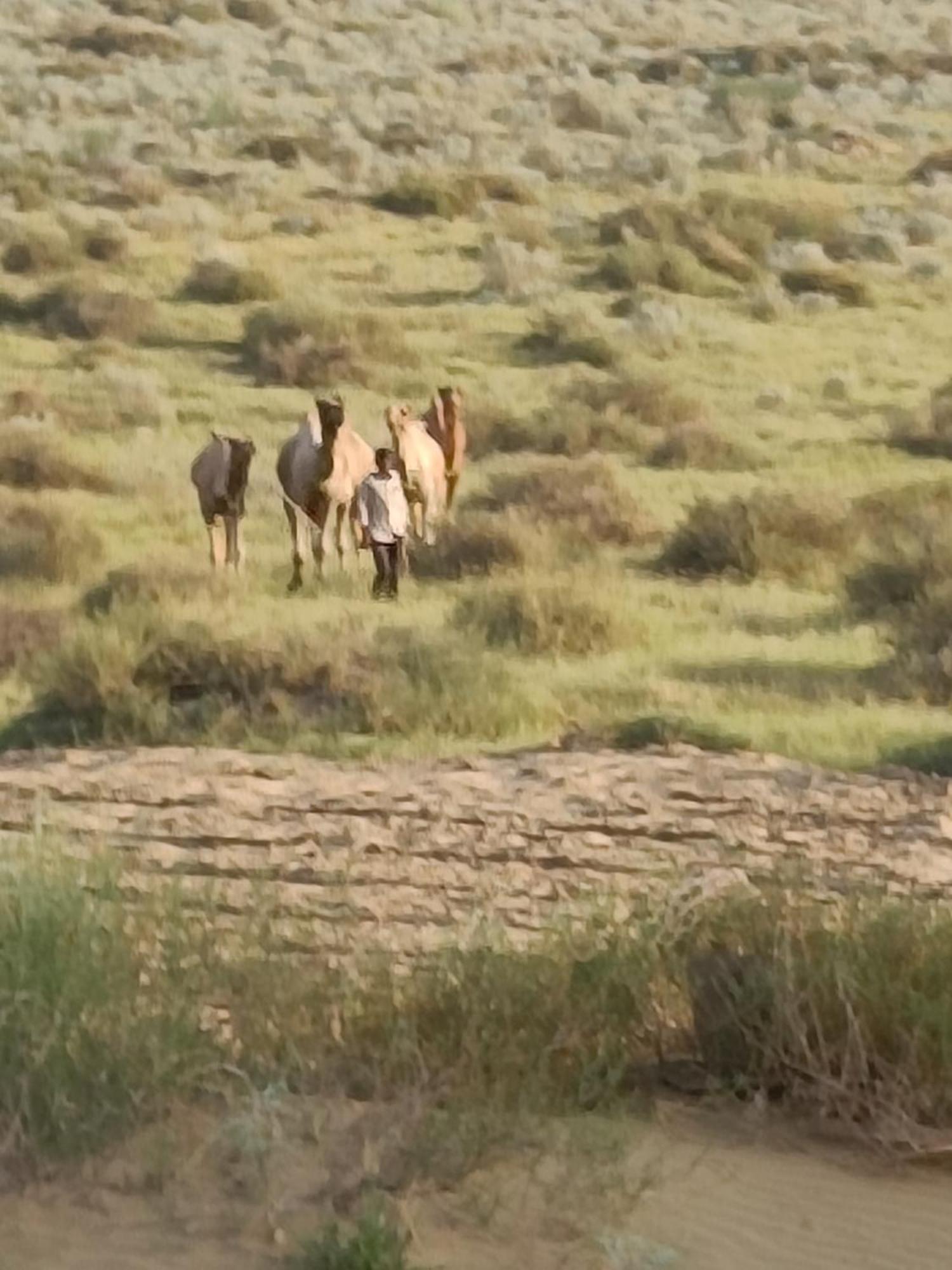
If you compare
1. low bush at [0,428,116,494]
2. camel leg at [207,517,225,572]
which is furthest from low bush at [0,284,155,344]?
camel leg at [207,517,225,572]

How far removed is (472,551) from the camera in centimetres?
1006

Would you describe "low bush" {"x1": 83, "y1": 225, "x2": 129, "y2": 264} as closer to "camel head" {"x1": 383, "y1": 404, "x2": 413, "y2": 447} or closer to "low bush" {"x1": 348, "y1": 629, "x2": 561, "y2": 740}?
"camel head" {"x1": 383, "y1": 404, "x2": 413, "y2": 447}

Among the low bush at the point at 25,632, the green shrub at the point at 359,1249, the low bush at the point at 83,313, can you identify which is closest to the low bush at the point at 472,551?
the low bush at the point at 25,632

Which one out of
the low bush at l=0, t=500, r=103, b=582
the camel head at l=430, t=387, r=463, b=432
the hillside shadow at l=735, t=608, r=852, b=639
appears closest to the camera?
the hillside shadow at l=735, t=608, r=852, b=639

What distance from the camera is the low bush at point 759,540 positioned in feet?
32.5

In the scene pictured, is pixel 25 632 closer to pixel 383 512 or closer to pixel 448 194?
pixel 383 512

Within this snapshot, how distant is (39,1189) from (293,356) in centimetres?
696

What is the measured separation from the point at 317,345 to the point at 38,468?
5.04ft

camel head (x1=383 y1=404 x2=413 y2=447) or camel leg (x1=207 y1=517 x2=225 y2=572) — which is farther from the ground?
camel head (x1=383 y1=404 x2=413 y2=447)

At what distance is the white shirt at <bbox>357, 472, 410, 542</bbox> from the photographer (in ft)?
33.2

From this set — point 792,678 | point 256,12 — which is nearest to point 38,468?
point 256,12

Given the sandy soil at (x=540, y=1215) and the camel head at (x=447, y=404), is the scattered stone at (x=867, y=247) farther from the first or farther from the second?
the sandy soil at (x=540, y=1215)

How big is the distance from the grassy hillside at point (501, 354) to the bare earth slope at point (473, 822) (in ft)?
0.64

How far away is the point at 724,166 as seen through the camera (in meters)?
13.2
